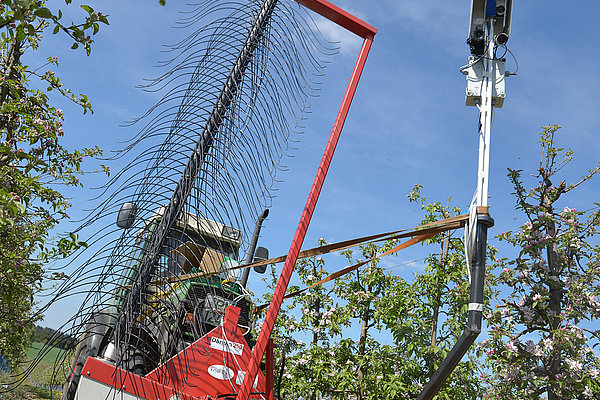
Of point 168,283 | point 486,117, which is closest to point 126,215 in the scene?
point 168,283

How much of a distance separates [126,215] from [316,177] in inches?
49.7

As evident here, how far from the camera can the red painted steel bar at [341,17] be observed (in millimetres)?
3430

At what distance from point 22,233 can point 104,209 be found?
14.3 feet

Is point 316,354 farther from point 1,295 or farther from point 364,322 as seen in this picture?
point 1,295

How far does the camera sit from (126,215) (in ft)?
7.86

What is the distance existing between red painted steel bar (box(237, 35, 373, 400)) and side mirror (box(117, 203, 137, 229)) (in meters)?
0.97

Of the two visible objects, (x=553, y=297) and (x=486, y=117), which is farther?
(x=553, y=297)

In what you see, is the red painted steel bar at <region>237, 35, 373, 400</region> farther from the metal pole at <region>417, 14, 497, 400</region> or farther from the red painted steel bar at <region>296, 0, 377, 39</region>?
the metal pole at <region>417, 14, 497, 400</region>

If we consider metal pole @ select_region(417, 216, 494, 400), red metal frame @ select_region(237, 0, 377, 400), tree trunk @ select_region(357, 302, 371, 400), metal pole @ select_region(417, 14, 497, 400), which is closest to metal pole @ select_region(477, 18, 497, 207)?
metal pole @ select_region(417, 14, 497, 400)

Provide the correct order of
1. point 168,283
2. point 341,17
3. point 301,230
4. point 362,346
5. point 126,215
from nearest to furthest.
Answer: point 168,283, point 126,215, point 301,230, point 341,17, point 362,346

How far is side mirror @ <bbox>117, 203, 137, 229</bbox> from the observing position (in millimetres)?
2363

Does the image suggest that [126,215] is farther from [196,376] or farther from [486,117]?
[486,117]

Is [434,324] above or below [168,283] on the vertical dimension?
above

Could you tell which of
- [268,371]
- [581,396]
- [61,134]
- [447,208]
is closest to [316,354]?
[447,208]
